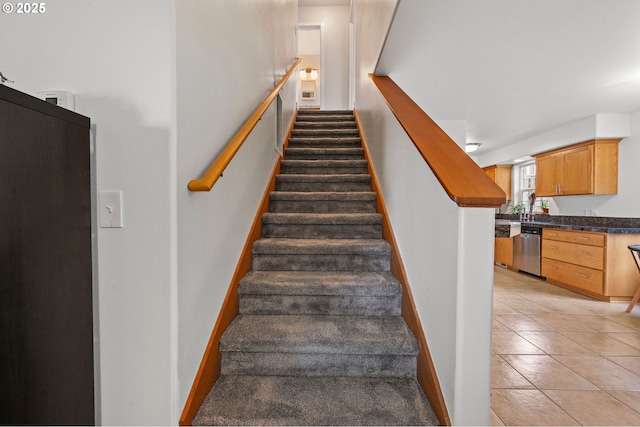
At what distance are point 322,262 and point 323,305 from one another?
12.7 inches

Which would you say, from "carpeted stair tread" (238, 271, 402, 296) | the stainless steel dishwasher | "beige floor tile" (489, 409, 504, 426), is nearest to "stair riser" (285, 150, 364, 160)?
"carpeted stair tread" (238, 271, 402, 296)

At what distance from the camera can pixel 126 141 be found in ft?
3.36

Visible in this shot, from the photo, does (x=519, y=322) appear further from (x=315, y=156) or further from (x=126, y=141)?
(x=126, y=141)

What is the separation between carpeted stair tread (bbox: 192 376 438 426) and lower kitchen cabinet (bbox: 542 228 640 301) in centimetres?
351

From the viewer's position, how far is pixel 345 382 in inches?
52.9

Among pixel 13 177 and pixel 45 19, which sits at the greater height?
pixel 45 19

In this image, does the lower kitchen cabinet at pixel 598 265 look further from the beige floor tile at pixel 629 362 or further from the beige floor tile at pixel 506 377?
the beige floor tile at pixel 506 377

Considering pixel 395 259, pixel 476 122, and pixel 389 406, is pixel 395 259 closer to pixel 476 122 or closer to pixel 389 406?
pixel 389 406

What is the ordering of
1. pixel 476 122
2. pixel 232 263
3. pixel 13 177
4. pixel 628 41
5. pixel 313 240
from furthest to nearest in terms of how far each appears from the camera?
pixel 476 122
pixel 628 41
pixel 313 240
pixel 232 263
pixel 13 177

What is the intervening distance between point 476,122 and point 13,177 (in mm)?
4794

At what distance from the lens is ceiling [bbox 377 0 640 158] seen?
71.1 inches

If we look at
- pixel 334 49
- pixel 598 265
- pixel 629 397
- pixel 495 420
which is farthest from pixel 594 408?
pixel 334 49

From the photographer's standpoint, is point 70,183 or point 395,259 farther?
point 395,259

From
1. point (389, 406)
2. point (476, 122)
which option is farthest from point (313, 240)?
point (476, 122)
